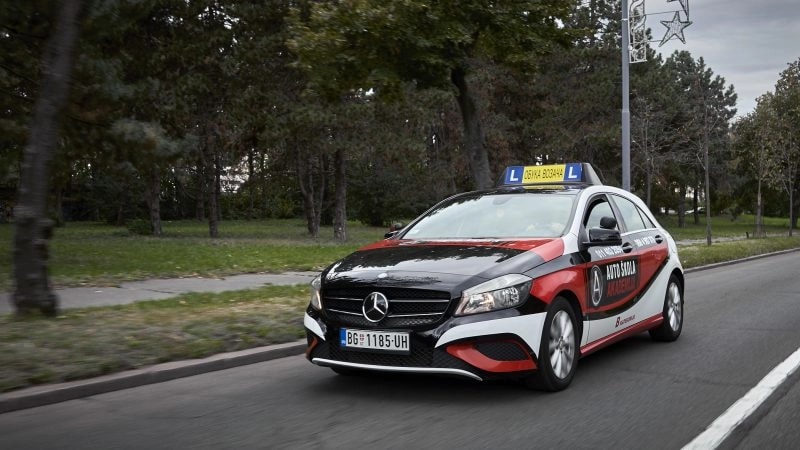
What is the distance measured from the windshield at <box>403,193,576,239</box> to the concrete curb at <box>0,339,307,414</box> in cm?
169

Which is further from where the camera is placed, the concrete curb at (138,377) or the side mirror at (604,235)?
the side mirror at (604,235)

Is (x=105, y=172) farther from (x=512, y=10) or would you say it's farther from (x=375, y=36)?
(x=512, y=10)

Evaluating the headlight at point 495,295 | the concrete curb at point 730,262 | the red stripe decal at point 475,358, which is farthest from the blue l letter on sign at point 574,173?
the concrete curb at point 730,262

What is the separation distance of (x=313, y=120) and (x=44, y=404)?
2135 centimetres

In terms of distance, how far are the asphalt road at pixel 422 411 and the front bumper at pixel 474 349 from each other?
0.27 meters

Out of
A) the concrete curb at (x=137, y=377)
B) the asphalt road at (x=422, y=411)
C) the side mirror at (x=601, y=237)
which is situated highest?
the side mirror at (x=601, y=237)

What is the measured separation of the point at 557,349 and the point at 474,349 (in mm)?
824

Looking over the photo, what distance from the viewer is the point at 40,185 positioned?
7656mm

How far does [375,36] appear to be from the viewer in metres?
14.1

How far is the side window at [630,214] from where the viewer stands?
7.78 metres

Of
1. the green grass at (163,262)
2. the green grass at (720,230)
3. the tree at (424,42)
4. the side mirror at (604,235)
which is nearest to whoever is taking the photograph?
the side mirror at (604,235)

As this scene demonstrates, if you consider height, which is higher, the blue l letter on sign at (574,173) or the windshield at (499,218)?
the blue l letter on sign at (574,173)

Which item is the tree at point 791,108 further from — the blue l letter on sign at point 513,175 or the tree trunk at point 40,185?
the tree trunk at point 40,185

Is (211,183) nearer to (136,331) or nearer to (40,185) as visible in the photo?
(40,185)
